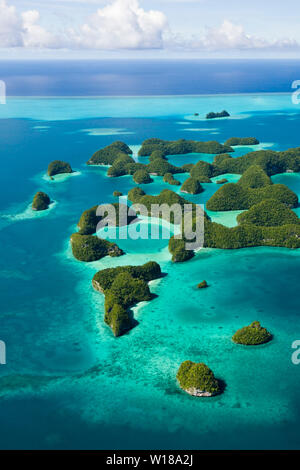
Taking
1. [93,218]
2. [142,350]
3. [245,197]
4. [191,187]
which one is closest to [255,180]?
[245,197]

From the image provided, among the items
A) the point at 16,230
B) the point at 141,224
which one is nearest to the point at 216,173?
the point at 141,224

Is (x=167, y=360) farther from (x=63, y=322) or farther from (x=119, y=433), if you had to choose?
(x=63, y=322)

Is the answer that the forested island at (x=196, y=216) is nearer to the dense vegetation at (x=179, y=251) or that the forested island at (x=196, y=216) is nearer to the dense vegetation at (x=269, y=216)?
the dense vegetation at (x=269, y=216)

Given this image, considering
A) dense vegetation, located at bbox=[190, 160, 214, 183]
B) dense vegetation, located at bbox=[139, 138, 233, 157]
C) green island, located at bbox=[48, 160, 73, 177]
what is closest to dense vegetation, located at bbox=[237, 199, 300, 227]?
dense vegetation, located at bbox=[190, 160, 214, 183]

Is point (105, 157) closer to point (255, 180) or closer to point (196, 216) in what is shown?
point (255, 180)

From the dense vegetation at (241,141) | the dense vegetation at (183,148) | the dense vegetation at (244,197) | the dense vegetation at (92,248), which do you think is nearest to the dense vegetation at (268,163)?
the dense vegetation at (183,148)

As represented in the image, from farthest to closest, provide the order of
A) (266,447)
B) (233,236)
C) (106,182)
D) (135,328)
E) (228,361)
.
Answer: (106,182) → (233,236) → (135,328) → (228,361) → (266,447)
